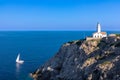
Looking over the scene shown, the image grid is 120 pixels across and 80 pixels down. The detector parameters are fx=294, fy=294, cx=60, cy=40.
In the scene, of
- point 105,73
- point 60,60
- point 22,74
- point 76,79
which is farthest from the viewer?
point 22,74

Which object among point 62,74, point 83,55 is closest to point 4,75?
point 62,74

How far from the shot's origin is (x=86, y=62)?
80.6m

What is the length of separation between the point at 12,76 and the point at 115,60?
1718 inches

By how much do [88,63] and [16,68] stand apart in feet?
157

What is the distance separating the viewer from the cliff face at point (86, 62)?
2822 inches

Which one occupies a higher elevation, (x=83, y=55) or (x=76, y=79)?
(x=83, y=55)

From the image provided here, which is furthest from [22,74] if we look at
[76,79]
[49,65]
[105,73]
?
[105,73]

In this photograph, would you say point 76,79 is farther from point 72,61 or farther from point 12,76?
point 12,76

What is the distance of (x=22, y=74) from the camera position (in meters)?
106

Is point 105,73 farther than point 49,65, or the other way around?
point 49,65

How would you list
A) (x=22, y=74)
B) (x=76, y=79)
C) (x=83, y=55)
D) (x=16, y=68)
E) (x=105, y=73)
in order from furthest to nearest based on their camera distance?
(x=16, y=68)
(x=22, y=74)
(x=83, y=55)
(x=76, y=79)
(x=105, y=73)

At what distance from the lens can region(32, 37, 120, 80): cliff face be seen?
71.7 m

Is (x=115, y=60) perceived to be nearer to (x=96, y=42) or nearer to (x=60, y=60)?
(x=96, y=42)

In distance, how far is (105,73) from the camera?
7019 cm
